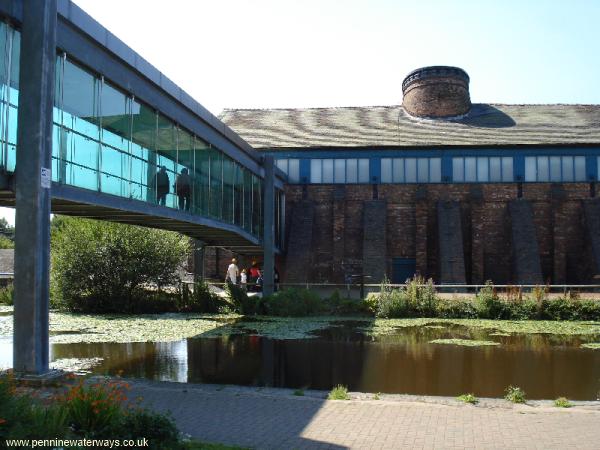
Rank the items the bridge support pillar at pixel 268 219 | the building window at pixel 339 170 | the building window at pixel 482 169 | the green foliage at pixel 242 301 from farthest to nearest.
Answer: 1. the building window at pixel 339 170
2. the building window at pixel 482 169
3. the bridge support pillar at pixel 268 219
4. the green foliage at pixel 242 301

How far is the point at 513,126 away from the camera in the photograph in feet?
119

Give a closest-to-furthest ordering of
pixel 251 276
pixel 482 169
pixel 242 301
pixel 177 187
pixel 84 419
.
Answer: pixel 84 419, pixel 177 187, pixel 242 301, pixel 251 276, pixel 482 169

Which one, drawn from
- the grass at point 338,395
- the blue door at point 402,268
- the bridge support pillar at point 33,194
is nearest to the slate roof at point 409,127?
the blue door at point 402,268

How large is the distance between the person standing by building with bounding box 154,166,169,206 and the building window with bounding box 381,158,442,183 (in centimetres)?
2101

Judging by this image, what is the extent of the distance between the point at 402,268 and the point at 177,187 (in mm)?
20358

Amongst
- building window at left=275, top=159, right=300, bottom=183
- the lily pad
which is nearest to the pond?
the lily pad

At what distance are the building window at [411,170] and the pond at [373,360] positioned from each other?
18515 mm

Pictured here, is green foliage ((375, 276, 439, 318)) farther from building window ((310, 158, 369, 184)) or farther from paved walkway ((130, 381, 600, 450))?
building window ((310, 158, 369, 184))

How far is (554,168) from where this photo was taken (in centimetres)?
3388

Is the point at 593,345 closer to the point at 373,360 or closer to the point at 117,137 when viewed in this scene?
the point at 373,360

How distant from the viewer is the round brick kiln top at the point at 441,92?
37906mm

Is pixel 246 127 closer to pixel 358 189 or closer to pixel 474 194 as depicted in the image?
pixel 358 189

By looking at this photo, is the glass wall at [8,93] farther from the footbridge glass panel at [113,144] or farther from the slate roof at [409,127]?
the slate roof at [409,127]

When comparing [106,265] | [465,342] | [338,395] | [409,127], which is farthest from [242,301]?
[409,127]
